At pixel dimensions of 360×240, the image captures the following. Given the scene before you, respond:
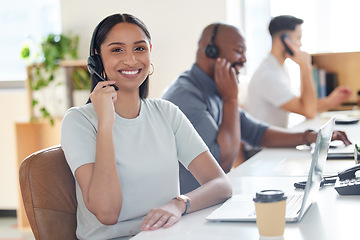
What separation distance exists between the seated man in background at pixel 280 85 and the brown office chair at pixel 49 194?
1.78 meters

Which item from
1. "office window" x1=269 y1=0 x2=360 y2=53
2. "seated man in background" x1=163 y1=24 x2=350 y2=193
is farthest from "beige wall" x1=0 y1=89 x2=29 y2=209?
"seated man in background" x1=163 y1=24 x2=350 y2=193

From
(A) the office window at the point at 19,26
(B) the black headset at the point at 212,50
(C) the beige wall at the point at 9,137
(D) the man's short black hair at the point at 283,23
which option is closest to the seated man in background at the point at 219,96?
(B) the black headset at the point at 212,50

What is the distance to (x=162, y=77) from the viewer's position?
13.4 ft

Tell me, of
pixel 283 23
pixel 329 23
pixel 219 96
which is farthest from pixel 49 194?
pixel 329 23

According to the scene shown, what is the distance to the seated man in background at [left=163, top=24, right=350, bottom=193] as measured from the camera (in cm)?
228

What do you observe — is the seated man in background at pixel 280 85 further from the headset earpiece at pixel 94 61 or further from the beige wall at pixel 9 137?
the beige wall at pixel 9 137

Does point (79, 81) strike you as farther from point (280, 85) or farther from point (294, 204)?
point (294, 204)

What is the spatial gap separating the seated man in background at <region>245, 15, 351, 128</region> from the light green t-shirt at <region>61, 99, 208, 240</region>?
60.9 inches

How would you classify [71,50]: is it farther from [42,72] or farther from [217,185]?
[217,185]

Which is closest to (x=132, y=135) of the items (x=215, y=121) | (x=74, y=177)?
(x=74, y=177)

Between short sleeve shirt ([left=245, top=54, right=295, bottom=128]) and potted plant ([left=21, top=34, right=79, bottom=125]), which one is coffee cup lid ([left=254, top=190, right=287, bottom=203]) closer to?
short sleeve shirt ([left=245, top=54, right=295, bottom=128])

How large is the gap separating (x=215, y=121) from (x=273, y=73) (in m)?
0.91

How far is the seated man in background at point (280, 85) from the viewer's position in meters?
3.15

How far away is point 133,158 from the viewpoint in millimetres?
1570
